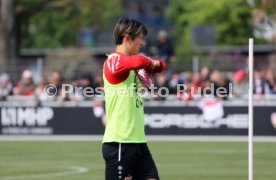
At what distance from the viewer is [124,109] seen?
8.86 meters

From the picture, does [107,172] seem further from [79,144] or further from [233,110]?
[233,110]

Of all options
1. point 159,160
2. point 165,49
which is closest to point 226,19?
point 165,49

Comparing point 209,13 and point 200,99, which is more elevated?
point 209,13

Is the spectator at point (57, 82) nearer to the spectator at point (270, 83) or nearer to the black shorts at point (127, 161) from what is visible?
the spectator at point (270, 83)

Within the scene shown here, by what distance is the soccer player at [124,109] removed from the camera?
28.9 ft

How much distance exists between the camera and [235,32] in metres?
79.7

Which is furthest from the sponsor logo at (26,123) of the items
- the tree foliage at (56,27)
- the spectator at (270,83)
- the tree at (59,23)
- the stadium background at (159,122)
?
the tree foliage at (56,27)

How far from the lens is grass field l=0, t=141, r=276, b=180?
15969 mm

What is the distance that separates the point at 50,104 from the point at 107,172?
18504 millimetres

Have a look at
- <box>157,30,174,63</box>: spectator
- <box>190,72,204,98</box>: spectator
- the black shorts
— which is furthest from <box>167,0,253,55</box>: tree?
the black shorts

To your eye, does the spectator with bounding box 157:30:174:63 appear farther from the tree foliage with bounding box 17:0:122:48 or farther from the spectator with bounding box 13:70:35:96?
the tree foliage with bounding box 17:0:122:48

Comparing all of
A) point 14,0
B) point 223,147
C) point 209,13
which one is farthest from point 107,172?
point 209,13

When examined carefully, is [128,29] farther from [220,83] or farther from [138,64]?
[220,83]

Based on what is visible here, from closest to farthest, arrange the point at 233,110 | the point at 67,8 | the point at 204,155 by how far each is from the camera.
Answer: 1. the point at 204,155
2. the point at 233,110
3. the point at 67,8
